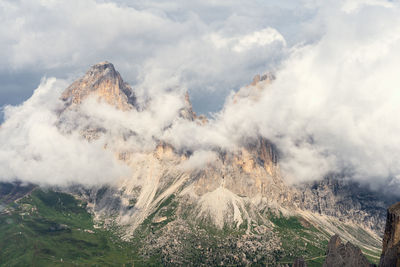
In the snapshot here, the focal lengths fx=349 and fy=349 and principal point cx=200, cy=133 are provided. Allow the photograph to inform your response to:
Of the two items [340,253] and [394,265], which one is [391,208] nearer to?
[394,265]

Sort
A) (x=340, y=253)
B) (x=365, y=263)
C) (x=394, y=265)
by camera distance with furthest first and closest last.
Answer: (x=340, y=253) < (x=365, y=263) < (x=394, y=265)

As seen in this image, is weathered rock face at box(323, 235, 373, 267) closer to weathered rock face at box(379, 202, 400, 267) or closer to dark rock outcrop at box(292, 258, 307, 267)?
dark rock outcrop at box(292, 258, 307, 267)

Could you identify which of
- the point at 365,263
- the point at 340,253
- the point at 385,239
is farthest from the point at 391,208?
the point at 340,253

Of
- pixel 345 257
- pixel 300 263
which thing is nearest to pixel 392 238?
pixel 345 257

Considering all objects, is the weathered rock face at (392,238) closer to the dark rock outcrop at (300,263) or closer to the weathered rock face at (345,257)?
the weathered rock face at (345,257)

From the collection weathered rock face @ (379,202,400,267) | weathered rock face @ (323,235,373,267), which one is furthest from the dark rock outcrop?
weathered rock face @ (379,202,400,267)

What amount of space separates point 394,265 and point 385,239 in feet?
14.5

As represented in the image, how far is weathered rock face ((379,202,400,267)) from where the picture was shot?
189ft

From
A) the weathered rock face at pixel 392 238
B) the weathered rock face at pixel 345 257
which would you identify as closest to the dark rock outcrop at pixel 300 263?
the weathered rock face at pixel 345 257

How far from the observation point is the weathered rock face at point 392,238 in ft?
189

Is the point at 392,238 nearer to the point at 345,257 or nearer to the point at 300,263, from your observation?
the point at 345,257

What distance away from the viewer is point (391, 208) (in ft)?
193

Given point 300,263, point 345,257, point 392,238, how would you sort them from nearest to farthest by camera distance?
1. point 392,238
2. point 345,257
3. point 300,263

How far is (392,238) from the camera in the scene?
193 ft
